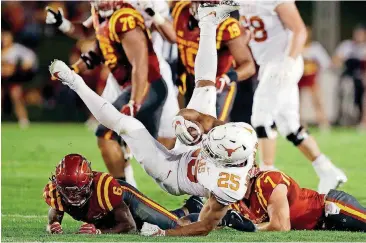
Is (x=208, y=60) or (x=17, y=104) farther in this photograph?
(x=17, y=104)

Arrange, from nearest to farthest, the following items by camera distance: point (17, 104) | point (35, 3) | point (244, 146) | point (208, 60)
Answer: point (244, 146) → point (208, 60) → point (17, 104) → point (35, 3)

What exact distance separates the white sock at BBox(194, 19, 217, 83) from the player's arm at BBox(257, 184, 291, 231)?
100cm

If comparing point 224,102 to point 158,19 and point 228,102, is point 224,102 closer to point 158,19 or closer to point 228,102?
point 228,102

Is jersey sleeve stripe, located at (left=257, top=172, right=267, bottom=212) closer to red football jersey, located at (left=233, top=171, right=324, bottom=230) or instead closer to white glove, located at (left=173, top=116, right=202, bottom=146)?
red football jersey, located at (left=233, top=171, right=324, bottom=230)

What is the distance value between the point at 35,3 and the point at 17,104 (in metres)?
2.66

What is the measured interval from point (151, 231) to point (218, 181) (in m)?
0.47

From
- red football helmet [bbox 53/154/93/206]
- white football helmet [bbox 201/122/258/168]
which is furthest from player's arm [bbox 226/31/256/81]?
red football helmet [bbox 53/154/93/206]

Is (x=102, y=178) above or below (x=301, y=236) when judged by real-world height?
above

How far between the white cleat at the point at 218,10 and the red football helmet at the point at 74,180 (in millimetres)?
1420

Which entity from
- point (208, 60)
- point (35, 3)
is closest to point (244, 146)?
point (208, 60)

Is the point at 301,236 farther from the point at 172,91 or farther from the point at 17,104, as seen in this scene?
the point at 17,104

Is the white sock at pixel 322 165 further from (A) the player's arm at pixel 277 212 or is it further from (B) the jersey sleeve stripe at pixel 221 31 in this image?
(A) the player's arm at pixel 277 212

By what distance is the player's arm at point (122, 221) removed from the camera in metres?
5.67

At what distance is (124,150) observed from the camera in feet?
24.7
